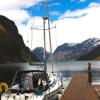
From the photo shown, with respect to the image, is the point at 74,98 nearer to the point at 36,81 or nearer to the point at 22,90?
the point at 22,90

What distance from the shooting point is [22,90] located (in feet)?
103

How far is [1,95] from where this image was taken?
30.3 m

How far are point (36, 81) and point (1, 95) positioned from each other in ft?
22.8

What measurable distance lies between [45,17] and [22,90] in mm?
20726

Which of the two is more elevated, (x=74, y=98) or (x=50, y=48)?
(x=50, y=48)

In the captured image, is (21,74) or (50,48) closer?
(21,74)

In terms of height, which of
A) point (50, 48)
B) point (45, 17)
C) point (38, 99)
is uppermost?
point (45, 17)

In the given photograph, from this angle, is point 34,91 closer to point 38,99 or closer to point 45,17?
point 38,99

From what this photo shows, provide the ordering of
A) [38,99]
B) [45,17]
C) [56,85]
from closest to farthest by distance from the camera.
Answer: [38,99]
[56,85]
[45,17]

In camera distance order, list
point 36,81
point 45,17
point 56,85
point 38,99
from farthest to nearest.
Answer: point 45,17 → point 56,85 → point 36,81 → point 38,99

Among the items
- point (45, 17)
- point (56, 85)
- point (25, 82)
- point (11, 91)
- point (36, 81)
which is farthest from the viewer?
point (45, 17)

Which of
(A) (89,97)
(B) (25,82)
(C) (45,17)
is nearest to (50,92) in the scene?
(B) (25,82)

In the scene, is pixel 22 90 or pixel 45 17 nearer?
pixel 22 90

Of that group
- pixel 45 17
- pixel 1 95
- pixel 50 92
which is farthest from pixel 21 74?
pixel 45 17
